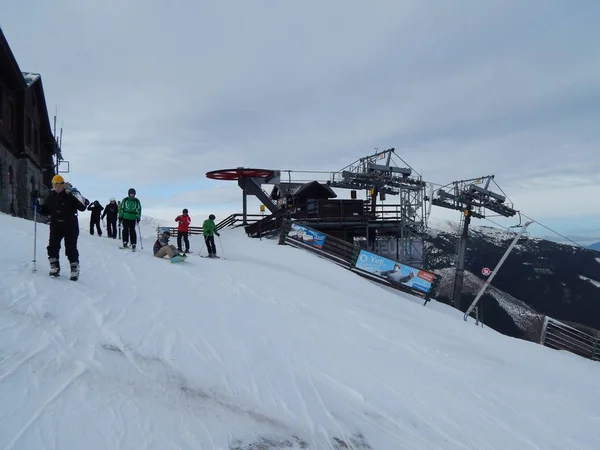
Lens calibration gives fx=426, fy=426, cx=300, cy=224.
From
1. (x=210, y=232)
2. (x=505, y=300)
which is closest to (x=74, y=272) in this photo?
(x=210, y=232)

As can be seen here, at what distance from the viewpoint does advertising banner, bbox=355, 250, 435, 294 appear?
58.9 ft

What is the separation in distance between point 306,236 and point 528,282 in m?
30.1

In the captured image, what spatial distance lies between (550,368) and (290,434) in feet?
25.4

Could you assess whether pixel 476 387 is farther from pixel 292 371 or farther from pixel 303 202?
pixel 303 202

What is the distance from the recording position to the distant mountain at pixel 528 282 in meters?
34.5

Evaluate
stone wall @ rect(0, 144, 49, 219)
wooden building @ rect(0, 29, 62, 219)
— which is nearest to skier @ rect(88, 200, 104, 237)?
wooden building @ rect(0, 29, 62, 219)

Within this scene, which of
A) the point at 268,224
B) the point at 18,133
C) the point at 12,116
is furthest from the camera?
the point at 268,224

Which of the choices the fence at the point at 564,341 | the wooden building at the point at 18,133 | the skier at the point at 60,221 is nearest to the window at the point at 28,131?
the wooden building at the point at 18,133

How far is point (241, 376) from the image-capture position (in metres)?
4.80

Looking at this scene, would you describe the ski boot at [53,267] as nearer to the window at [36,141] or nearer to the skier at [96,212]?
Result: the skier at [96,212]

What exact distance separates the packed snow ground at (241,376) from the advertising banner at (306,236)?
9789 millimetres

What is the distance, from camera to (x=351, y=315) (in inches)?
377

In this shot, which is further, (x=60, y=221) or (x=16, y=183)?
(x=16, y=183)

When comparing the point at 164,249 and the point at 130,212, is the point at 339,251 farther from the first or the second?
the point at 130,212
